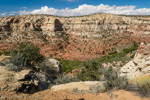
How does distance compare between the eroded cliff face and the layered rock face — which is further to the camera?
the eroded cliff face

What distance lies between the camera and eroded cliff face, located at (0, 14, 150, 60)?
1848 inches

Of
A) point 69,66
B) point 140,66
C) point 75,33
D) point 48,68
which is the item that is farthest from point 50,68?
point 75,33

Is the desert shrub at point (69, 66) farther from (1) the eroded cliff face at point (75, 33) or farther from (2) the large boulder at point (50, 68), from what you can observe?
(2) the large boulder at point (50, 68)

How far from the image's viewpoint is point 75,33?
64.3 meters

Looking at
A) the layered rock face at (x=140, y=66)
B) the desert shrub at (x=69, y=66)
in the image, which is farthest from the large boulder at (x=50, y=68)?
the layered rock face at (x=140, y=66)

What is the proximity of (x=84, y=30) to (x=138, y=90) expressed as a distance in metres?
60.9

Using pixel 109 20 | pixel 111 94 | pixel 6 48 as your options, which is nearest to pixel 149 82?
pixel 111 94

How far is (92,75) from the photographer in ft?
48.4

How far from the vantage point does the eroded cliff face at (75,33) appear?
46938 mm

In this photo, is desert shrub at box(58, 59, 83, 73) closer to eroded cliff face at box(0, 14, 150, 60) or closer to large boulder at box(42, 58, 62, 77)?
eroded cliff face at box(0, 14, 150, 60)

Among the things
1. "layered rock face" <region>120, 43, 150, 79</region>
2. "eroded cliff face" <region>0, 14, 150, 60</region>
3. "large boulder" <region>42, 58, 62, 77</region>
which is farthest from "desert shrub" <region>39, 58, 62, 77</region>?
"eroded cliff face" <region>0, 14, 150, 60</region>

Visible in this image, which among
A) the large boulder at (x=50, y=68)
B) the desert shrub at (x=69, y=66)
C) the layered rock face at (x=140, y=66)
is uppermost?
the layered rock face at (x=140, y=66)

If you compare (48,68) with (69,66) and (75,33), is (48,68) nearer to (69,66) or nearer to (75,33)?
(69,66)

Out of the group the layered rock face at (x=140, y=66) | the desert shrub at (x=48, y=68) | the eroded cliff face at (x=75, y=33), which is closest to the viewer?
the layered rock face at (x=140, y=66)
